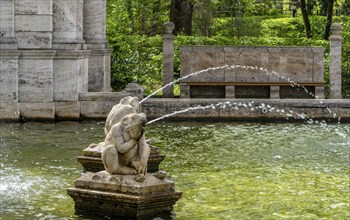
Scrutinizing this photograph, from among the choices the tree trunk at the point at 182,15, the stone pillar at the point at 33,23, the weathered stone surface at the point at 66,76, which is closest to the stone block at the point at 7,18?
the stone pillar at the point at 33,23

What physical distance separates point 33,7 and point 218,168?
24.6 ft

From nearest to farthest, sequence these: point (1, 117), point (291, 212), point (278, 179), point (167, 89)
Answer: point (291, 212) < point (278, 179) < point (1, 117) < point (167, 89)

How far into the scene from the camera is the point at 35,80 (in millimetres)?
21047

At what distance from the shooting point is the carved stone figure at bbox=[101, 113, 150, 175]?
36.2 ft

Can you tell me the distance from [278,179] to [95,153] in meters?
2.91

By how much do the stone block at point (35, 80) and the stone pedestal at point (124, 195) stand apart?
987 cm

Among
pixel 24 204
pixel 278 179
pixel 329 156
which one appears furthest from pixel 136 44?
pixel 24 204

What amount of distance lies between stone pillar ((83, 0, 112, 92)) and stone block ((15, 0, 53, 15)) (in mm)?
4679

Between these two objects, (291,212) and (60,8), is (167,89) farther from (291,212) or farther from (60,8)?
(291,212)

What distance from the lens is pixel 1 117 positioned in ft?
68.1

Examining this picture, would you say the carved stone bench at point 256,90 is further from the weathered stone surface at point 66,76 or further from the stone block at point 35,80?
the stone block at point 35,80

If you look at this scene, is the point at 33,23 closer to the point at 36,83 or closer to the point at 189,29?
the point at 36,83

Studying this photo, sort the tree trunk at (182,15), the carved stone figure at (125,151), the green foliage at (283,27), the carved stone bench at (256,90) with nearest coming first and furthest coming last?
the carved stone figure at (125,151) → the carved stone bench at (256,90) → the tree trunk at (182,15) → the green foliage at (283,27)

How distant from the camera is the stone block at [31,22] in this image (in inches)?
822
